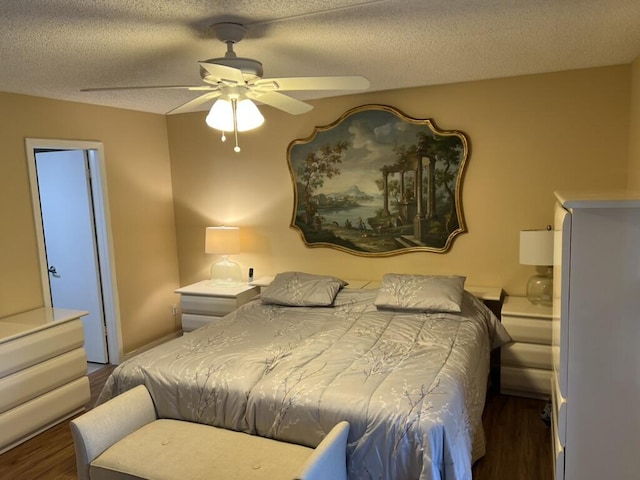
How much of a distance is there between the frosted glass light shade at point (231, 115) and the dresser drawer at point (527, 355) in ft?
7.54

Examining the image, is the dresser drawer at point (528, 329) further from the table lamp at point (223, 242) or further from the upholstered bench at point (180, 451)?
the table lamp at point (223, 242)

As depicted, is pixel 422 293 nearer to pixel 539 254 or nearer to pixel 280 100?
pixel 539 254

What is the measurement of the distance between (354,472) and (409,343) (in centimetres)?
91

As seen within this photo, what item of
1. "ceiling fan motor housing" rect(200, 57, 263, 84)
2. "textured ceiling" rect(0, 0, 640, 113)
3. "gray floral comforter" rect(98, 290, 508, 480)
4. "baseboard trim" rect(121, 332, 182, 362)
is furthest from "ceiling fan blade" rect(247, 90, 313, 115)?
"baseboard trim" rect(121, 332, 182, 362)

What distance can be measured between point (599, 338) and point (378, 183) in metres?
2.50

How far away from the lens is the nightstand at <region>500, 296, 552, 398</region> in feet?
10.6

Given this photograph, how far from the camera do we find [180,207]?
192 inches

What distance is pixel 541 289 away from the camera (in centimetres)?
340

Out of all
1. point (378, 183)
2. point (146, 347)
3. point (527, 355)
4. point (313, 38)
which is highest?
point (313, 38)

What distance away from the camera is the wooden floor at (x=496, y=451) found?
8.41 ft

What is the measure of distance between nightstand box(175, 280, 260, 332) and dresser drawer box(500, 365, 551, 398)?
7.09 ft

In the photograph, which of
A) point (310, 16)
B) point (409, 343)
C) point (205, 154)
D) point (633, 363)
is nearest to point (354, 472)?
point (409, 343)

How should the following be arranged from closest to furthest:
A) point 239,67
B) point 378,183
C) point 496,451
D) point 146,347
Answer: point 239,67, point 496,451, point 378,183, point 146,347

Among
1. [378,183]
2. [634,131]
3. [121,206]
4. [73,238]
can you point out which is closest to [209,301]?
[121,206]
